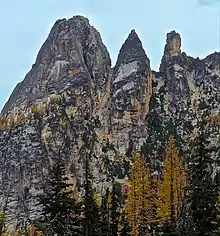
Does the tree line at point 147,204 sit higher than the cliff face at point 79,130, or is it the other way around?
the cliff face at point 79,130

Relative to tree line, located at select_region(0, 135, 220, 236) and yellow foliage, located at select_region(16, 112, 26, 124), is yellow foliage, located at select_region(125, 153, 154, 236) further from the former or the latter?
yellow foliage, located at select_region(16, 112, 26, 124)

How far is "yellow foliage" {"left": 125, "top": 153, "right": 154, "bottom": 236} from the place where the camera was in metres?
56.1

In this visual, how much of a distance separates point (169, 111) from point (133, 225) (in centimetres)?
14310

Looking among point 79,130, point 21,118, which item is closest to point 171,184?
point 79,130

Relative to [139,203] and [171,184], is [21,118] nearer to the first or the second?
[171,184]

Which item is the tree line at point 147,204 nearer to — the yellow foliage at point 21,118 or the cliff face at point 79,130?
the cliff face at point 79,130

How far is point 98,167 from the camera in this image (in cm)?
17325

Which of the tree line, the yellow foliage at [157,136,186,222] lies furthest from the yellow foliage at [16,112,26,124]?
the yellow foliage at [157,136,186,222]

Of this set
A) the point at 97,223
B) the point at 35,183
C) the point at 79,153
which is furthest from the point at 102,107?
the point at 97,223

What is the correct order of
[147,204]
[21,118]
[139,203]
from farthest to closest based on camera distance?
[21,118]
[147,204]
[139,203]

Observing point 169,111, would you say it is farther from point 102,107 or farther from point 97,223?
point 97,223

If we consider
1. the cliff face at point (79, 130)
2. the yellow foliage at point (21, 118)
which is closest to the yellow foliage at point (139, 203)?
the cliff face at point (79, 130)

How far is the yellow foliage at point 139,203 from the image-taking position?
5612cm

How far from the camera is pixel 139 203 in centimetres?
5700
